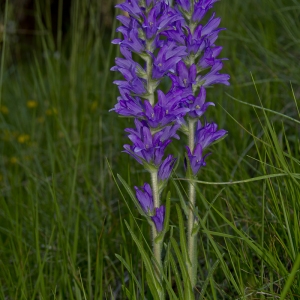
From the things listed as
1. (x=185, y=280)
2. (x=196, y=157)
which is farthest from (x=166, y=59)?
(x=185, y=280)

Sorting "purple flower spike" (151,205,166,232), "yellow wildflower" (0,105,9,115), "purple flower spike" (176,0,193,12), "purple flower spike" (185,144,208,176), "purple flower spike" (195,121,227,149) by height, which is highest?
"purple flower spike" (176,0,193,12)

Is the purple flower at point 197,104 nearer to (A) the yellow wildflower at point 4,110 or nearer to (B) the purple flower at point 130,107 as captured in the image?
(B) the purple flower at point 130,107

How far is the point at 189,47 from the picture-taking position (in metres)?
1.38

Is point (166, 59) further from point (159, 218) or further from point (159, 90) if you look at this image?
point (159, 218)

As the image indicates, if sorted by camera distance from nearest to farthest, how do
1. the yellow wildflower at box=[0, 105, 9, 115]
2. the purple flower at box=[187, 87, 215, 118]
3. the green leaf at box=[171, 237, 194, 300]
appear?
1. the green leaf at box=[171, 237, 194, 300]
2. the purple flower at box=[187, 87, 215, 118]
3. the yellow wildflower at box=[0, 105, 9, 115]

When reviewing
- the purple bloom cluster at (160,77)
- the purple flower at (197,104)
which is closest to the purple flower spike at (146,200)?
the purple bloom cluster at (160,77)

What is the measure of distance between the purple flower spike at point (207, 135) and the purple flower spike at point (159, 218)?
209mm

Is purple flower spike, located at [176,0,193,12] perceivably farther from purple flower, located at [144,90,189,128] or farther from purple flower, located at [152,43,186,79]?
purple flower, located at [144,90,189,128]

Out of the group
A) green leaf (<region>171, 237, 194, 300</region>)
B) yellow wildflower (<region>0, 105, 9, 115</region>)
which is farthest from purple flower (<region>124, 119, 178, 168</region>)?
yellow wildflower (<region>0, 105, 9, 115</region>)

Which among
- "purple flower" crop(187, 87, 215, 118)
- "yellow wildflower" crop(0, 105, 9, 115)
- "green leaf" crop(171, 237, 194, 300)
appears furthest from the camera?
"yellow wildflower" crop(0, 105, 9, 115)

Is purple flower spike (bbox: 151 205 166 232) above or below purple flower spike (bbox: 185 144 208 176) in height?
below

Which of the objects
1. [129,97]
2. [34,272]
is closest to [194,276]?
[129,97]

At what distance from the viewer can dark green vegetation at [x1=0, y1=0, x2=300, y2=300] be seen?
1478 mm

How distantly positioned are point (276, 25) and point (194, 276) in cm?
263
